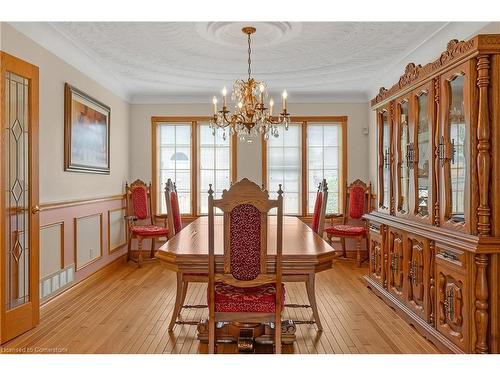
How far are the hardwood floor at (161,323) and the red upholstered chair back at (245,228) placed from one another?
81 centimetres

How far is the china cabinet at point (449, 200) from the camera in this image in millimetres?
2668

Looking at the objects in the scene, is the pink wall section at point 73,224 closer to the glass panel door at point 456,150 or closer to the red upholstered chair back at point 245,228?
the red upholstered chair back at point 245,228

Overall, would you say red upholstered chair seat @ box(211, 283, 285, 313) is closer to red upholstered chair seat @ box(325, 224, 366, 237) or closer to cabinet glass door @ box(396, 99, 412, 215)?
cabinet glass door @ box(396, 99, 412, 215)

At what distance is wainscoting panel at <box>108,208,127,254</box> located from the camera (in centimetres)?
593

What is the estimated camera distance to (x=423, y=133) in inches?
139

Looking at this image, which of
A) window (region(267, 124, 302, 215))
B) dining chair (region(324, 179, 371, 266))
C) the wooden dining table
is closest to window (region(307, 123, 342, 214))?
window (region(267, 124, 302, 215))

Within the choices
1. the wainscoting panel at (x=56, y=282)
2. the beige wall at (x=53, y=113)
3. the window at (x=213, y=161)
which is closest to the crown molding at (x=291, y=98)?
the window at (x=213, y=161)

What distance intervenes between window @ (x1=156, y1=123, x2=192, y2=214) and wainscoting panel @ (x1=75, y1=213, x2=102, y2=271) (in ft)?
5.41

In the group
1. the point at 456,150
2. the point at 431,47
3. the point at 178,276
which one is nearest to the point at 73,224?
the point at 178,276

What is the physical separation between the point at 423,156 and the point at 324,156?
348cm

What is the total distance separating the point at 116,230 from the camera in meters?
6.21

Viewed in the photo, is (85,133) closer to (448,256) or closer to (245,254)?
(245,254)

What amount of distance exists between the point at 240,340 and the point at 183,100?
4.71 m

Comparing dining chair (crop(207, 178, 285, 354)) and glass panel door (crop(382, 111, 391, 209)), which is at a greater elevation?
glass panel door (crop(382, 111, 391, 209))
